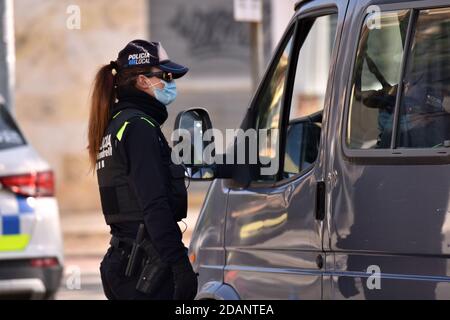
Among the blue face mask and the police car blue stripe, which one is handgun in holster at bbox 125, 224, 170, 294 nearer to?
the blue face mask

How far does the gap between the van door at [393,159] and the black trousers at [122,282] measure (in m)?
0.68

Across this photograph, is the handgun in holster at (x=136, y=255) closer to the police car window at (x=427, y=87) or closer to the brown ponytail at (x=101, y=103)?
the brown ponytail at (x=101, y=103)

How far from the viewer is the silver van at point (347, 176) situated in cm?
430

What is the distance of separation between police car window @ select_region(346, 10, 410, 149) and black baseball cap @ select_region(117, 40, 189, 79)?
2.47 ft

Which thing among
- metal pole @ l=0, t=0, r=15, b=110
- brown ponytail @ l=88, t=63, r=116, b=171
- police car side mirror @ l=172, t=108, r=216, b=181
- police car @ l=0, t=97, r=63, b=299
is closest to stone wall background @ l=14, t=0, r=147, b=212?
metal pole @ l=0, t=0, r=15, b=110

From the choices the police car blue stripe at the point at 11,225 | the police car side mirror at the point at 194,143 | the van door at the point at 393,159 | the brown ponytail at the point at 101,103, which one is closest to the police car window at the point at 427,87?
the van door at the point at 393,159

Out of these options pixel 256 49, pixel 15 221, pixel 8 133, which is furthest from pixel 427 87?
pixel 256 49

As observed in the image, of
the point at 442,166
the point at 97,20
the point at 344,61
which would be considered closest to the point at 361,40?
the point at 344,61

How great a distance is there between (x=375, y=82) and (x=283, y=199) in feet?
2.28

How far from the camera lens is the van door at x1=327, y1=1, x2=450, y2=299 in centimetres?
421

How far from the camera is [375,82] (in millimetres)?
4750

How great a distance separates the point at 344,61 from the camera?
4.83 m

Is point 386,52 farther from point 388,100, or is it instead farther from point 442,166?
point 442,166
